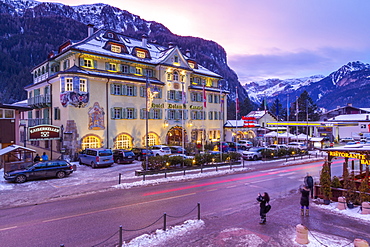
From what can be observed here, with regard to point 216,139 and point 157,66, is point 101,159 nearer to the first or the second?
point 157,66

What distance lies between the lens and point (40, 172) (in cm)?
2008

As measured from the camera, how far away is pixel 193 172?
24.0m

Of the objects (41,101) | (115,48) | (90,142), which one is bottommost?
(90,142)

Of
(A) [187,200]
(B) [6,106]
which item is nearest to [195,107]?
(B) [6,106]

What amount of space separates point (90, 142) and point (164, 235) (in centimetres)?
2635

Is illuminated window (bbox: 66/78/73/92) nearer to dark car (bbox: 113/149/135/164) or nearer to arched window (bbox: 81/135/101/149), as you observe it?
arched window (bbox: 81/135/101/149)

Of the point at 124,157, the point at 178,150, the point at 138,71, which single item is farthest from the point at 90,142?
the point at 138,71

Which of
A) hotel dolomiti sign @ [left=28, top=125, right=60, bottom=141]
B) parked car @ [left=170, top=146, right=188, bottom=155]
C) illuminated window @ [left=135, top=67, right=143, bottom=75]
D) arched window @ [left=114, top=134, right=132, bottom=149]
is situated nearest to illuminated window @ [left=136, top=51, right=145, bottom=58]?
illuminated window @ [left=135, top=67, right=143, bottom=75]

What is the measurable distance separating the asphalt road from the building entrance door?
77.8 feet

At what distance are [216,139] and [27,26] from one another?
552 feet

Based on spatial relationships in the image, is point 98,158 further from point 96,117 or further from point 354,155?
point 354,155

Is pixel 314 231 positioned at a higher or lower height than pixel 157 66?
lower

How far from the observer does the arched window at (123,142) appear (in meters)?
35.7

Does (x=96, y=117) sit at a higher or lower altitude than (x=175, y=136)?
higher
